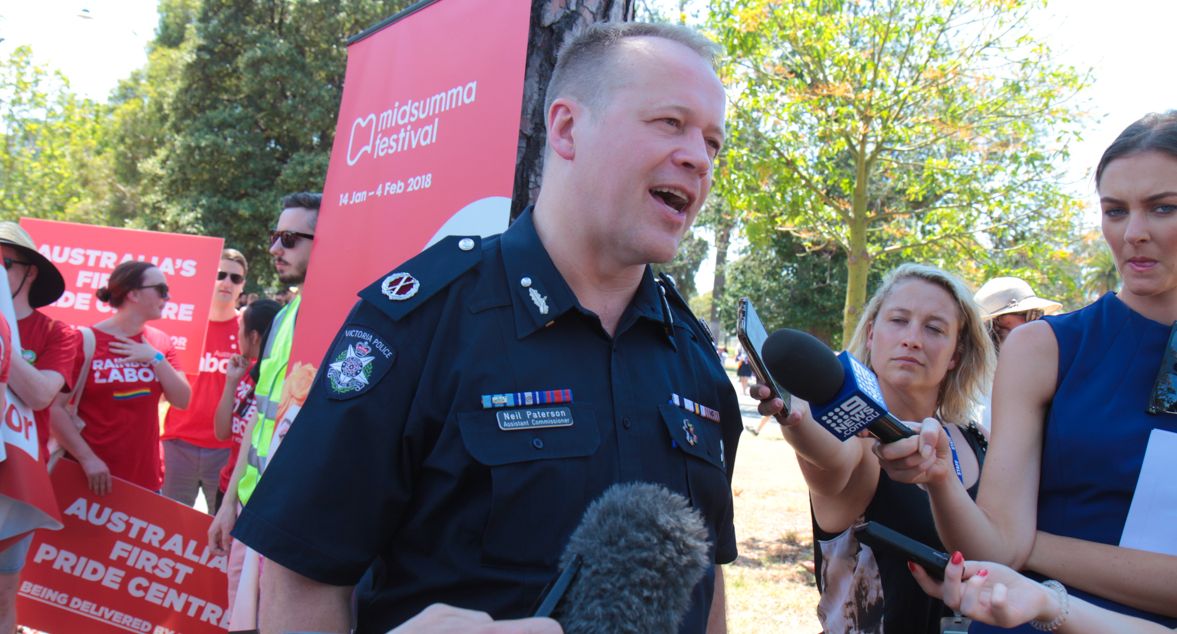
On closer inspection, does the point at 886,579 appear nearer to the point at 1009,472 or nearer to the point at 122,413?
the point at 1009,472

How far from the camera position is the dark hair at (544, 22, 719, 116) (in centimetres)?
192

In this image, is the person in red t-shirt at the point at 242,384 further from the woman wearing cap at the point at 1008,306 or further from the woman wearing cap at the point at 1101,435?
the woman wearing cap at the point at 1008,306

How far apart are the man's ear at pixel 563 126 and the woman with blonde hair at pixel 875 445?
752mm

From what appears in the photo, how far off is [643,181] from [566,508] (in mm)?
722

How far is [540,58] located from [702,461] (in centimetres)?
157

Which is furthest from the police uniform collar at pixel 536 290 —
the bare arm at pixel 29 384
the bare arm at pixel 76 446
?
the bare arm at pixel 76 446

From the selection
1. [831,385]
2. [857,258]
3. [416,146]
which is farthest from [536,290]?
[857,258]

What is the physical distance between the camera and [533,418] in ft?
5.58

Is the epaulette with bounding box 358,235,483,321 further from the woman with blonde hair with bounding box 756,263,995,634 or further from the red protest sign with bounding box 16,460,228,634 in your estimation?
the red protest sign with bounding box 16,460,228,634

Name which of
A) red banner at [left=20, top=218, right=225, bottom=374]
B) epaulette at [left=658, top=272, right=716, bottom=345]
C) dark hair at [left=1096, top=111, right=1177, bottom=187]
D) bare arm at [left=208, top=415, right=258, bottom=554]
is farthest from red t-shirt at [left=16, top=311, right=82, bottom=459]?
dark hair at [left=1096, top=111, right=1177, bottom=187]

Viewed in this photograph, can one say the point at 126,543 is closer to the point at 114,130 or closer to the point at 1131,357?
the point at 1131,357

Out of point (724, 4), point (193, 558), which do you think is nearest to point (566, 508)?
point (193, 558)

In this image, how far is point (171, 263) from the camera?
21.3 feet

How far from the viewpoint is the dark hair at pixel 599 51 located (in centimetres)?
192
